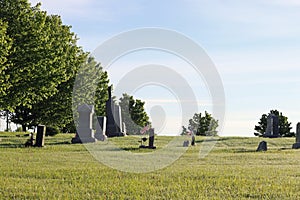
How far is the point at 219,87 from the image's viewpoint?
22844mm

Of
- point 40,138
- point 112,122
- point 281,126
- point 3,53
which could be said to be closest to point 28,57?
point 3,53

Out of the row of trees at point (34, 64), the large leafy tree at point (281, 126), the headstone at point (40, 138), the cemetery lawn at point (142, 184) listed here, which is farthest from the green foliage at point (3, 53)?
the large leafy tree at point (281, 126)

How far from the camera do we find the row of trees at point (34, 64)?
39.9 metres

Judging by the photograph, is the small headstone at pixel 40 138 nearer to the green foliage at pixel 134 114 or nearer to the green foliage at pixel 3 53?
the green foliage at pixel 3 53

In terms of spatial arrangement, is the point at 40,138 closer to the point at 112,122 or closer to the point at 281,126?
the point at 112,122

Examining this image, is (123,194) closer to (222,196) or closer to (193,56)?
(222,196)

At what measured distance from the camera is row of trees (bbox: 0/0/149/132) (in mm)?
39906

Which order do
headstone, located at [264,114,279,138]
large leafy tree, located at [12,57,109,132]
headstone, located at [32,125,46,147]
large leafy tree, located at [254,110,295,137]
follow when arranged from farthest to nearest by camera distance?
large leafy tree, located at [254,110,295,137], large leafy tree, located at [12,57,109,132], headstone, located at [264,114,279,138], headstone, located at [32,125,46,147]

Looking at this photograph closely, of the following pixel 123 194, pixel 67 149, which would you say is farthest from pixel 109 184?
pixel 67 149

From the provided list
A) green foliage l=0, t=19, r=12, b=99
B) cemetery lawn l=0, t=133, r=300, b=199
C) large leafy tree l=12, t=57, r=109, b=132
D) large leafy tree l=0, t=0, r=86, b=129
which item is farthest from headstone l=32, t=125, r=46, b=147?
large leafy tree l=12, t=57, r=109, b=132

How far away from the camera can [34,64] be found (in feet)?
136

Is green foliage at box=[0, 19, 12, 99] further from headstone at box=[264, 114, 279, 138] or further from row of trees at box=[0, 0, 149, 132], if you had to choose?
headstone at box=[264, 114, 279, 138]

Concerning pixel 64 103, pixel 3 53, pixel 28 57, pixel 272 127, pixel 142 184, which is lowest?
pixel 142 184

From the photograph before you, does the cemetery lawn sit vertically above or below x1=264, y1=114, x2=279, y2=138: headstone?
below
